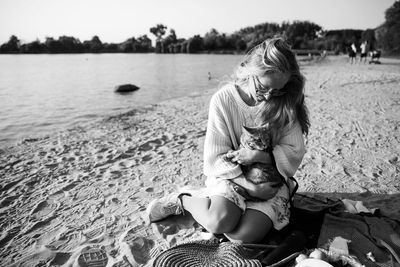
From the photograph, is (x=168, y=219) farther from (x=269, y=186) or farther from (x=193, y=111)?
(x=193, y=111)

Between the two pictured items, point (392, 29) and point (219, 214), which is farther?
Answer: point (392, 29)

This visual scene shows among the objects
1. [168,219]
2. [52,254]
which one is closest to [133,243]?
[168,219]

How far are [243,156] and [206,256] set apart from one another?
3.05 ft

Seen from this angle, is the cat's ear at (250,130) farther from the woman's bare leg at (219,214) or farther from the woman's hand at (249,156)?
the woman's bare leg at (219,214)

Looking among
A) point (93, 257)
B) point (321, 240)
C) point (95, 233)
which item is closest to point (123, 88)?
point (95, 233)

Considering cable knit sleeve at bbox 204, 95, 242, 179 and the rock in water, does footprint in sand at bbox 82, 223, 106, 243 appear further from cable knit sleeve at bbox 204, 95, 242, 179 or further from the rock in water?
the rock in water

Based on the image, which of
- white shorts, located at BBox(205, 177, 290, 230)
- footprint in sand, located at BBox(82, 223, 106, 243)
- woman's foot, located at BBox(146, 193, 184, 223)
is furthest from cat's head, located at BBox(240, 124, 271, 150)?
footprint in sand, located at BBox(82, 223, 106, 243)

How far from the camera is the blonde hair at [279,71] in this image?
2.47m

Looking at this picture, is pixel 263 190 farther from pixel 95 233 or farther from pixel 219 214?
pixel 95 233

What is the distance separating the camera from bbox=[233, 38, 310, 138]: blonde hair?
2467mm

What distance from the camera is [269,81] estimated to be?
2.54 meters

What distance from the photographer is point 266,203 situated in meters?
2.64

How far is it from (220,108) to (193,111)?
6.72 m

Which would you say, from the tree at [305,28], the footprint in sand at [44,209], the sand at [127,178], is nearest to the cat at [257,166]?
the sand at [127,178]
